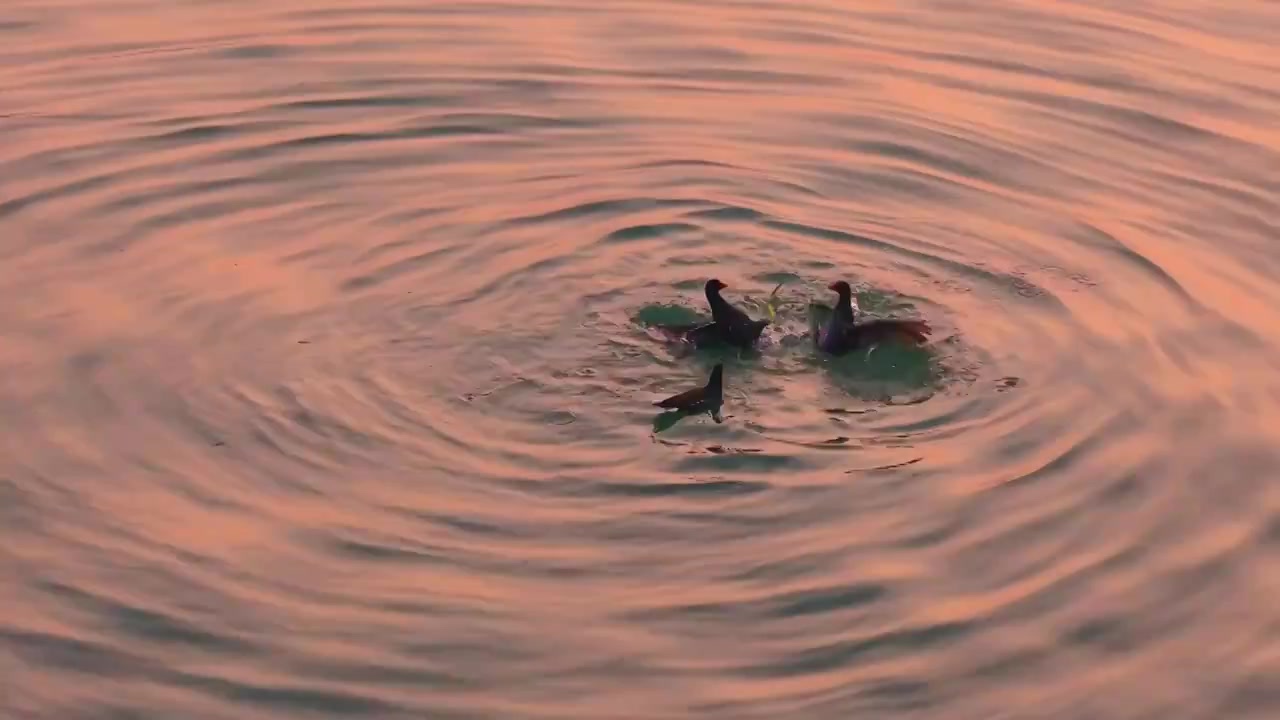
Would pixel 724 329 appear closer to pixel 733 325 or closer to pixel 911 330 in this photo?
pixel 733 325

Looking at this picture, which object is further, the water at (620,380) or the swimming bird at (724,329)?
the swimming bird at (724,329)

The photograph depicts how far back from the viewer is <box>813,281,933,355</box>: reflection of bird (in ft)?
39.5

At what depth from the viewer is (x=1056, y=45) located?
60.7ft

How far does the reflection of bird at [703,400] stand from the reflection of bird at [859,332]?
0.99 meters

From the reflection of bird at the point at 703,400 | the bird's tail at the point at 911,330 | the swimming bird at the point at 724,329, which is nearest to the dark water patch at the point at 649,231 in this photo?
the swimming bird at the point at 724,329

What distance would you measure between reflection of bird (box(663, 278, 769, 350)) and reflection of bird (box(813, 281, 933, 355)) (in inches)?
17.0

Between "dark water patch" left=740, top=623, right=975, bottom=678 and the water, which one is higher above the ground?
the water

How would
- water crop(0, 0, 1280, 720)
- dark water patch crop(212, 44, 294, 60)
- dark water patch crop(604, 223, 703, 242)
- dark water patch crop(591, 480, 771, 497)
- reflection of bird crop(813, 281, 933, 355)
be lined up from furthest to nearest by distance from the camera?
1. dark water patch crop(212, 44, 294, 60)
2. dark water patch crop(604, 223, 703, 242)
3. reflection of bird crop(813, 281, 933, 355)
4. dark water patch crop(591, 480, 771, 497)
5. water crop(0, 0, 1280, 720)

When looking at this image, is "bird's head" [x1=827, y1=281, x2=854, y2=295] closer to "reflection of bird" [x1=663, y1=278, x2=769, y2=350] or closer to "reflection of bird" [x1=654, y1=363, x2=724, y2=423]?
"reflection of bird" [x1=663, y1=278, x2=769, y2=350]

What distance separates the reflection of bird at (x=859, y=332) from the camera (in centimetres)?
1204

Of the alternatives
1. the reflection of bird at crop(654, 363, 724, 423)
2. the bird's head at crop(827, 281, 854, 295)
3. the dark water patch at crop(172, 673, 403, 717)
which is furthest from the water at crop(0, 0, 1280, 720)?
the bird's head at crop(827, 281, 854, 295)

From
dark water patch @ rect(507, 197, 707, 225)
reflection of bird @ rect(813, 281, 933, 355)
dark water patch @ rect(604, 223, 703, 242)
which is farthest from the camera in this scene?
dark water patch @ rect(507, 197, 707, 225)

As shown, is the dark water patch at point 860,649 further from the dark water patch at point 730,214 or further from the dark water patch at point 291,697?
the dark water patch at point 730,214

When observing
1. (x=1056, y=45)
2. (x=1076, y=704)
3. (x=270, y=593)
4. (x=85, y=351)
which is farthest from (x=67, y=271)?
(x=1056, y=45)
